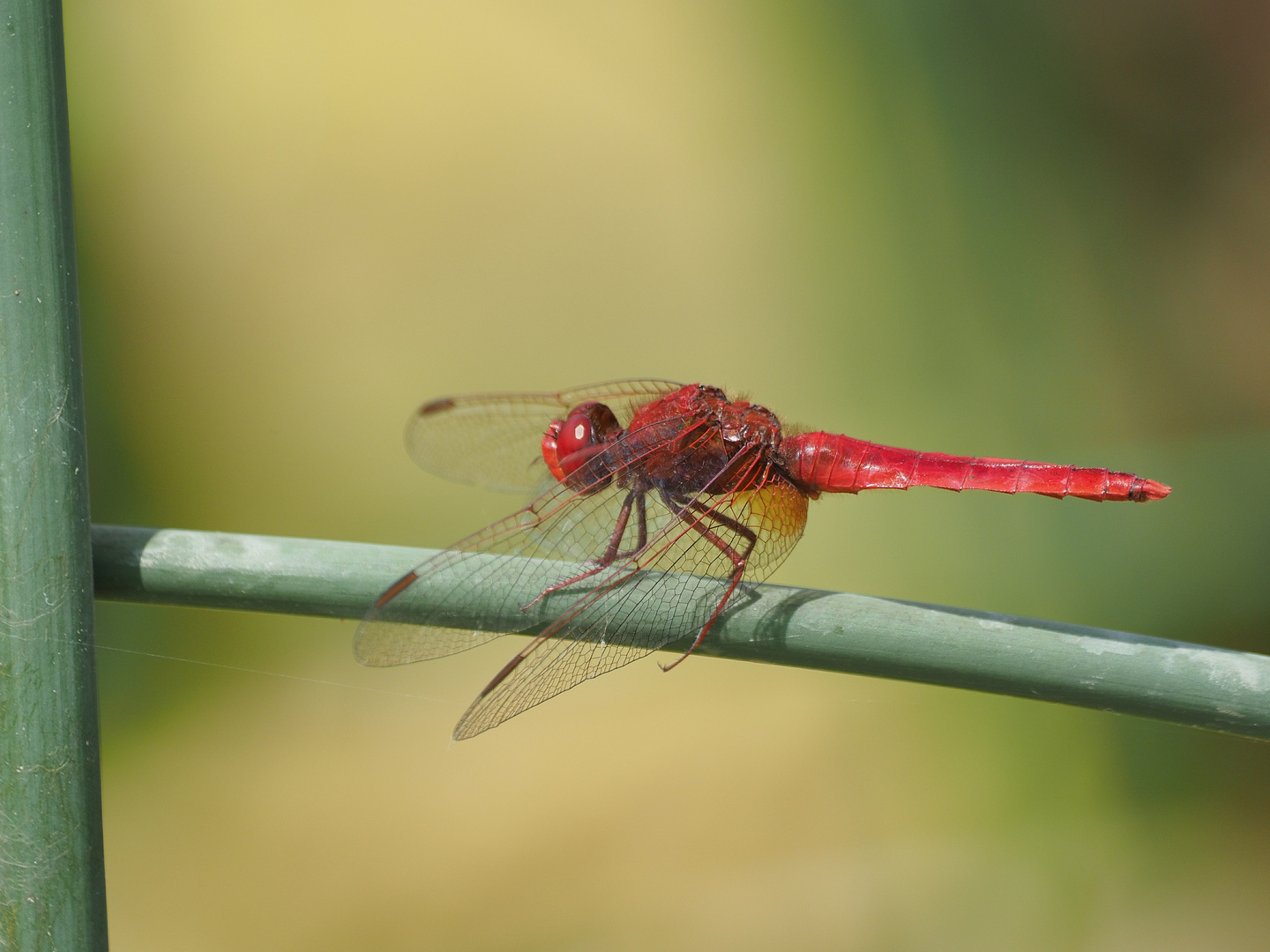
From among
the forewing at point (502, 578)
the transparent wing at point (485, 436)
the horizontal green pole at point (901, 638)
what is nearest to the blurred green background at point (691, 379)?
the transparent wing at point (485, 436)

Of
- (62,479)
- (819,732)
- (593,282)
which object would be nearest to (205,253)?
(593,282)

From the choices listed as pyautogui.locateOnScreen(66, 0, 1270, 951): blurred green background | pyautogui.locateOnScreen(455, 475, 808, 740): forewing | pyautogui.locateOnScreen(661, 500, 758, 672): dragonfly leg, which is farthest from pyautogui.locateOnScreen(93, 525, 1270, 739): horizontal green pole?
pyautogui.locateOnScreen(66, 0, 1270, 951): blurred green background

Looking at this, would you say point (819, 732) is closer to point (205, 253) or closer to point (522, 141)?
point (522, 141)

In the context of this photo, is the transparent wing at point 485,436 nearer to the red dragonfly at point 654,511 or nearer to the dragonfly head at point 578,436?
the red dragonfly at point 654,511

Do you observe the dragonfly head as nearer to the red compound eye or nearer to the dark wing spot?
the red compound eye

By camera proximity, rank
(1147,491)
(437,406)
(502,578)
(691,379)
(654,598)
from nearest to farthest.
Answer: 1. (502,578)
2. (654,598)
3. (1147,491)
4. (437,406)
5. (691,379)

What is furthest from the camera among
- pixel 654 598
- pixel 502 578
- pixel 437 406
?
pixel 437 406

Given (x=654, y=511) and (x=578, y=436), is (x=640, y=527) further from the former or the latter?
(x=578, y=436)

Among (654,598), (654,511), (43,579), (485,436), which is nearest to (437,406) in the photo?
(485,436)
